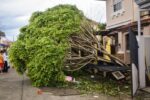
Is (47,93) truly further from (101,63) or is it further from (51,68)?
(101,63)

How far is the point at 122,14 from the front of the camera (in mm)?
22922

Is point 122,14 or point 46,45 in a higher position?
point 122,14

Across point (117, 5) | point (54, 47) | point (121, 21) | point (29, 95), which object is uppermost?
point (117, 5)

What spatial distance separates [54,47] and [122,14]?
8.79 metres

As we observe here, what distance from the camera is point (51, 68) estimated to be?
15.3 m

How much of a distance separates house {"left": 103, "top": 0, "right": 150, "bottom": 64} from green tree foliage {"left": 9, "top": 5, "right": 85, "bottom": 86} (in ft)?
11.8

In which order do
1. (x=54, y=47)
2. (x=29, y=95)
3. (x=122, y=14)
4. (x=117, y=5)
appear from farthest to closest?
(x=117, y=5) → (x=122, y=14) → (x=54, y=47) → (x=29, y=95)

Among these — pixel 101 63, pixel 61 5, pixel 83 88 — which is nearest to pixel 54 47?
pixel 83 88

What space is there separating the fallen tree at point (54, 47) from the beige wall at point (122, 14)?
12.8 ft

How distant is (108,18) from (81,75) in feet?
28.3

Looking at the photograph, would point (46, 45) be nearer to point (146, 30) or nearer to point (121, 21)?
point (146, 30)

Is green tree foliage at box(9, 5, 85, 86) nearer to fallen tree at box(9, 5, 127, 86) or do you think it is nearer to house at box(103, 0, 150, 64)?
fallen tree at box(9, 5, 127, 86)

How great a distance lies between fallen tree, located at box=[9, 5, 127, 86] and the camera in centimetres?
1537

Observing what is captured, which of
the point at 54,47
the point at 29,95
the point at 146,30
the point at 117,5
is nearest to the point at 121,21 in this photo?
the point at 117,5
